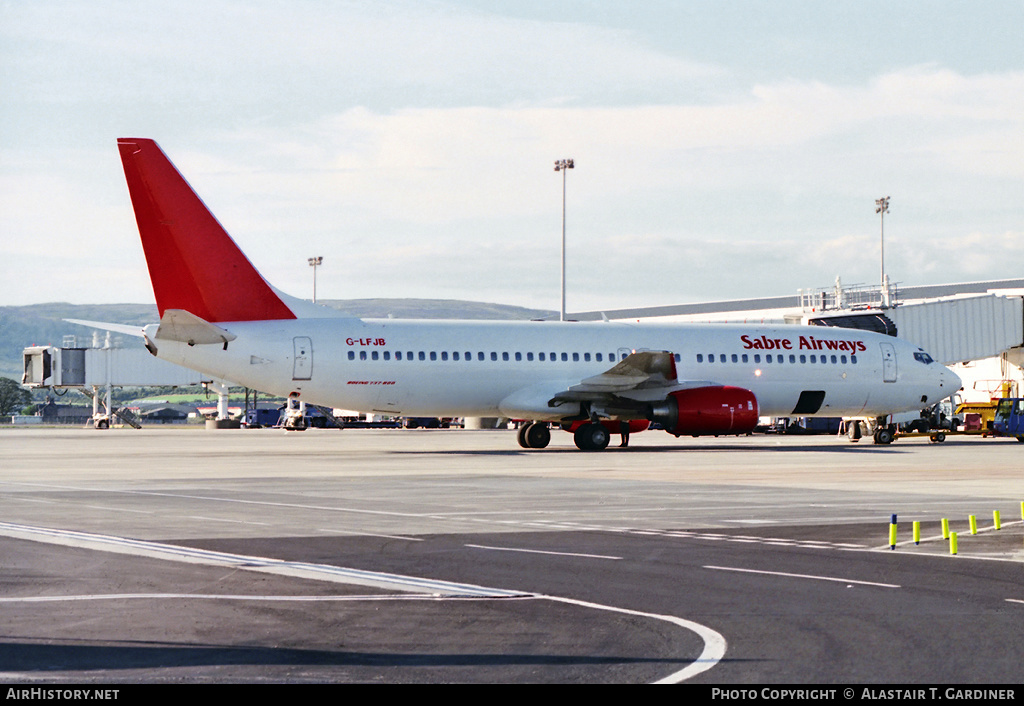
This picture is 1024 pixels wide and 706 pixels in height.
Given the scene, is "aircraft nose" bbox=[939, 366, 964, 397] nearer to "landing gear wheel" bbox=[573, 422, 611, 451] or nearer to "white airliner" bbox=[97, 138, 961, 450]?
"white airliner" bbox=[97, 138, 961, 450]

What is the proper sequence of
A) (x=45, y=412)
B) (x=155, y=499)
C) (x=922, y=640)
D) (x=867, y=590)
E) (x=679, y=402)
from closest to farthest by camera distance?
(x=922, y=640), (x=867, y=590), (x=155, y=499), (x=679, y=402), (x=45, y=412)

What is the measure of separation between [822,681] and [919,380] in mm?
41604

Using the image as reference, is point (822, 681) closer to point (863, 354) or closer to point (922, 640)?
point (922, 640)

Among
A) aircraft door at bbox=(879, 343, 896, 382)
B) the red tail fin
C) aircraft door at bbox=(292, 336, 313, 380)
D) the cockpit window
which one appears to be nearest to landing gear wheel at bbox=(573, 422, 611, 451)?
aircraft door at bbox=(292, 336, 313, 380)

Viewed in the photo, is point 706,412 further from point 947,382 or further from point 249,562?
point 249,562

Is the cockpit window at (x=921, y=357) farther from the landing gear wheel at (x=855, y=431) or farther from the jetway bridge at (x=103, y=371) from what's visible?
the jetway bridge at (x=103, y=371)

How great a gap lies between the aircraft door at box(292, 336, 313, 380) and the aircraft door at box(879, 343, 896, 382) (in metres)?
21.7

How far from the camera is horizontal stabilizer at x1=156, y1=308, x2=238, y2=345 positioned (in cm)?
3572

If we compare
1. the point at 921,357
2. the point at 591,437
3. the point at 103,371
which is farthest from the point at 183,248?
the point at 103,371

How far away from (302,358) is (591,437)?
9.96m

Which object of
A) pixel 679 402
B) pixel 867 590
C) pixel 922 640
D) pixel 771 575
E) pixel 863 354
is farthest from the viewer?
pixel 863 354

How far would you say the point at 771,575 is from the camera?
12727 mm
